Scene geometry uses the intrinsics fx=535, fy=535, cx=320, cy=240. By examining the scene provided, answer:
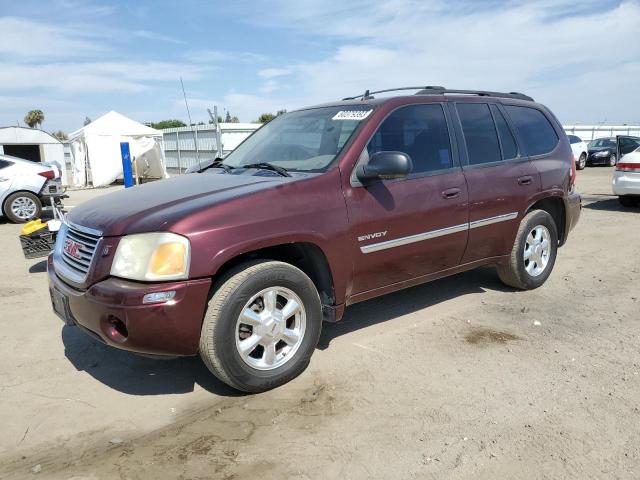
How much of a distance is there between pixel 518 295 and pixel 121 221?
3.87 meters

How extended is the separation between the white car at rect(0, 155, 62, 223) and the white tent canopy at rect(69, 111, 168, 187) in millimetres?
9540

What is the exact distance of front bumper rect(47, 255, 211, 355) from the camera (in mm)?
2938

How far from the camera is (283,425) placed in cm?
304

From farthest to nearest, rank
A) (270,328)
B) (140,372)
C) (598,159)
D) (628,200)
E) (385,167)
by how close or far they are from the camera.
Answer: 1. (598,159)
2. (628,200)
3. (140,372)
4. (385,167)
5. (270,328)

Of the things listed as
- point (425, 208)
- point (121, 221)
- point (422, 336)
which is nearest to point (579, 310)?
point (422, 336)

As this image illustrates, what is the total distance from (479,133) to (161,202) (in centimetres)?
284

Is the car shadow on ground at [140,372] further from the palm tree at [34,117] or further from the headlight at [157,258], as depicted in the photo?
the palm tree at [34,117]

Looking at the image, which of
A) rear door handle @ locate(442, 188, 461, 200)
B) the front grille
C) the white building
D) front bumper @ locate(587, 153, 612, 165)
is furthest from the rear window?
front bumper @ locate(587, 153, 612, 165)

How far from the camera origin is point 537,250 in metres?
5.34

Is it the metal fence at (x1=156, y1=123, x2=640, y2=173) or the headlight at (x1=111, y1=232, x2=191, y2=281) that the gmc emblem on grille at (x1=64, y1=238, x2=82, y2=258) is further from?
the metal fence at (x1=156, y1=123, x2=640, y2=173)

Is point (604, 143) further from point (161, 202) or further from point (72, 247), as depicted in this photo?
point (72, 247)

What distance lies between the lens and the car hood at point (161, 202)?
3.08 m

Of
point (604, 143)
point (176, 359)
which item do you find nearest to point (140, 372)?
point (176, 359)

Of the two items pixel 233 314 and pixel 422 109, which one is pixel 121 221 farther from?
pixel 422 109
